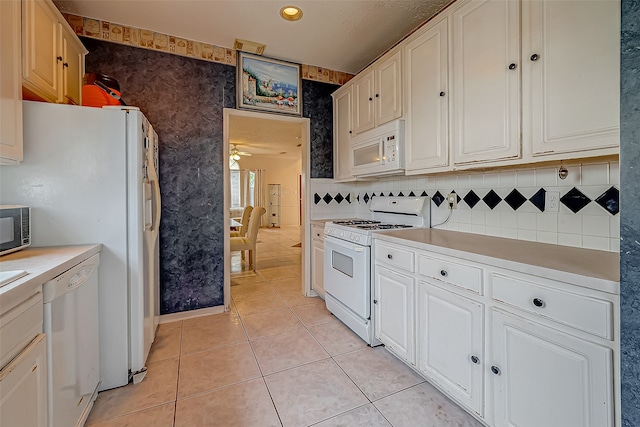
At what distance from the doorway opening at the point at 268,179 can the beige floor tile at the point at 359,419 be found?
1.76 m

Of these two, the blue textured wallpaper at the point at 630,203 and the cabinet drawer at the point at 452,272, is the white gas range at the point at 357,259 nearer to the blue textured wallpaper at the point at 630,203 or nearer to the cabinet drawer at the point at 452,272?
the cabinet drawer at the point at 452,272

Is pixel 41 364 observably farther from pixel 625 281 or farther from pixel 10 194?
pixel 625 281

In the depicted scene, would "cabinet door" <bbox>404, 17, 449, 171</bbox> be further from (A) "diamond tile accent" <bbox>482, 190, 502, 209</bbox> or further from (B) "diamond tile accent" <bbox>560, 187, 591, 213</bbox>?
(B) "diamond tile accent" <bbox>560, 187, 591, 213</bbox>

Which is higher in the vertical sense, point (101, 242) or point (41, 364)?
point (101, 242)

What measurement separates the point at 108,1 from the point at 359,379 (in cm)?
328

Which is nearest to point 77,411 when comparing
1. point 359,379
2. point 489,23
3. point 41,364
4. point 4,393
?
point 41,364

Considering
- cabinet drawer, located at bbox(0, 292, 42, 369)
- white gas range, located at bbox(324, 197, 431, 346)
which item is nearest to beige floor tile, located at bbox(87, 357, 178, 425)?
cabinet drawer, located at bbox(0, 292, 42, 369)

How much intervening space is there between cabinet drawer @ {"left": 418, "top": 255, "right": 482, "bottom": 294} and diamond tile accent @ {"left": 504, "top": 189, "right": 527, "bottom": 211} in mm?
706

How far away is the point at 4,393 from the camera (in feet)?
2.56

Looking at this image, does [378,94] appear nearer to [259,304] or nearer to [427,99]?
[427,99]

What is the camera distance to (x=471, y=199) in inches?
81.0

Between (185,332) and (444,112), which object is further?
(185,332)

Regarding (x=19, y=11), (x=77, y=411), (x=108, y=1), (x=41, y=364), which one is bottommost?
(x=77, y=411)

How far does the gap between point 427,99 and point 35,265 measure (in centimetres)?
240
